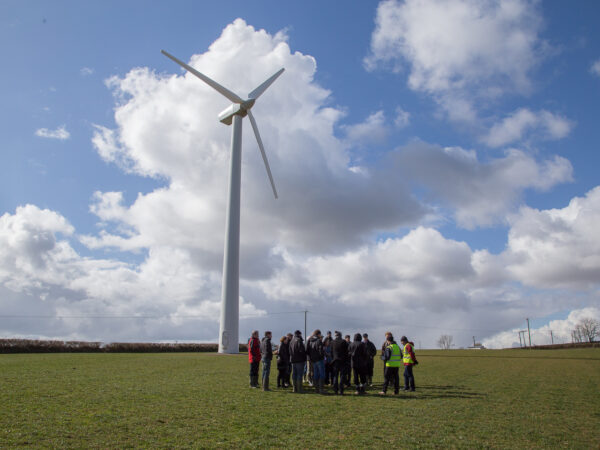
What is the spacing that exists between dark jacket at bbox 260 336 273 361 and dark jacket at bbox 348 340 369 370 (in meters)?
3.05

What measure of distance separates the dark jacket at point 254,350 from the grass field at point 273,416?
42.4 inches

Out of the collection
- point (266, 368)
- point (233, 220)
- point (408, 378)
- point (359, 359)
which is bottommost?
point (408, 378)

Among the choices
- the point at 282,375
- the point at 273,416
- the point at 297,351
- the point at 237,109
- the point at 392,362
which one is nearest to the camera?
the point at 273,416

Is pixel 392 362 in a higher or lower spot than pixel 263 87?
lower

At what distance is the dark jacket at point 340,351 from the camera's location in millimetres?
16406

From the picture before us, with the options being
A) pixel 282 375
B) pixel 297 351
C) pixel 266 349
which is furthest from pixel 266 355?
pixel 282 375

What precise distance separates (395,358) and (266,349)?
499 cm

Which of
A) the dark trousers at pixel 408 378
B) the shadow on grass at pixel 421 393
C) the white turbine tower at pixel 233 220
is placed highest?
the white turbine tower at pixel 233 220

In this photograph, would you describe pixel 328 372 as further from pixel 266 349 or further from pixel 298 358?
pixel 266 349

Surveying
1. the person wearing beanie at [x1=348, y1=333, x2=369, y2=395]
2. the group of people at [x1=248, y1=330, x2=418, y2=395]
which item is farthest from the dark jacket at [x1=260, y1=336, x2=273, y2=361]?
the person wearing beanie at [x1=348, y1=333, x2=369, y2=395]

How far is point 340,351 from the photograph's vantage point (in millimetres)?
16500

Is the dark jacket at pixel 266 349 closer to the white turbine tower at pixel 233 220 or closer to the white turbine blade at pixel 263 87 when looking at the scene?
the white turbine tower at pixel 233 220

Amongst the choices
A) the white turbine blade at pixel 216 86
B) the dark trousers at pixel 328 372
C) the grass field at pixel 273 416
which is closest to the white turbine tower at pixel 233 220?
the white turbine blade at pixel 216 86

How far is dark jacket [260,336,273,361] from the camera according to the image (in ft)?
54.2
